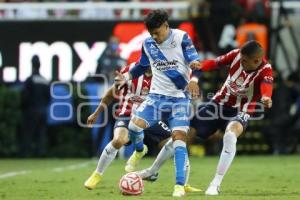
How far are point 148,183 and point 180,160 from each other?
3.00 m

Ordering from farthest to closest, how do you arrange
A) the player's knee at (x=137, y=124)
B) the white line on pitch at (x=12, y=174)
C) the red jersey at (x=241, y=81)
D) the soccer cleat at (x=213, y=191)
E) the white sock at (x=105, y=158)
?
the white line on pitch at (x=12, y=174) < the white sock at (x=105, y=158) < the red jersey at (x=241, y=81) < the player's knee at (x=137, y=124) < the soccer cleat at (x=213, y=191)

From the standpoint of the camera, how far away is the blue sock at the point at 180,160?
1234cm

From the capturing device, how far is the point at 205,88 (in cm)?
2525

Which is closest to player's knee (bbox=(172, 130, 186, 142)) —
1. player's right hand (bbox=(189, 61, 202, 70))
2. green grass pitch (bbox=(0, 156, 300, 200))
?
green grass pitch (bbox=(0, 156, 300, 200))

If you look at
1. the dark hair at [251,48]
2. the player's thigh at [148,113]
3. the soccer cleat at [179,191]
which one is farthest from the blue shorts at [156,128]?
the soccer cleat at [179,191]

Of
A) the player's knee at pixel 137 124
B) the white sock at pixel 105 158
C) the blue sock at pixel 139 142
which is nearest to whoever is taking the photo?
the player's knee at pixel 137 124

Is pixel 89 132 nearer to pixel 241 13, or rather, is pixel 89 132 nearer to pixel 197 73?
pixel 241 13

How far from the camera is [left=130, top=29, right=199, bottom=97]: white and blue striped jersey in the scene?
1277 cm

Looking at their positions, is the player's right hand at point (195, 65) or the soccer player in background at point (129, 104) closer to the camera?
the player's right hand at point (195, 65)

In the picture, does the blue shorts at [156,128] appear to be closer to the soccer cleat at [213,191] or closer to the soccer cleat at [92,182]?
the soccer cleat at [92,182]

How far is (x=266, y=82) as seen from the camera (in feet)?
42.4

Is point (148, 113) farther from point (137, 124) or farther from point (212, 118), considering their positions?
point (212, 118)

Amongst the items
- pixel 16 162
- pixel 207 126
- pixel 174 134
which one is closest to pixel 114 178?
pixel 207 126

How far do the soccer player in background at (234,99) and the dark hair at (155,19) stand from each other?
2.57 feet
